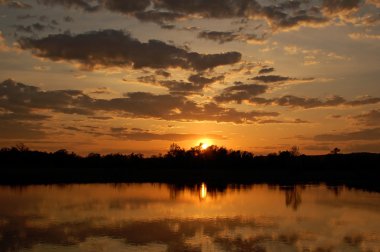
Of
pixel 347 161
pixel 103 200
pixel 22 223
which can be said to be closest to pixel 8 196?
pixel 103 200

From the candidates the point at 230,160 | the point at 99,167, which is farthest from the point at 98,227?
the point at 230,160

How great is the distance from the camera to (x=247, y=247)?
20.7m

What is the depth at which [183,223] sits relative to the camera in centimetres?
2762

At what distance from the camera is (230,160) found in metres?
127

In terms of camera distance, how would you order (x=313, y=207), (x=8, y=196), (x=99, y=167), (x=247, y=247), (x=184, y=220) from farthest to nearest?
(x=99, y=167) < (x=8, y=196) < (x=313, y=207) < (x=184, y=220) < (x=247, y=247)

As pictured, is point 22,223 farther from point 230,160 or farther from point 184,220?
point 230,160

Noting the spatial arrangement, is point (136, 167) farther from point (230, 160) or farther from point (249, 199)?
point (249, 199)

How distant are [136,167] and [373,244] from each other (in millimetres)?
96794

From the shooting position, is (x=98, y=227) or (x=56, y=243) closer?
(x=56, y=243)

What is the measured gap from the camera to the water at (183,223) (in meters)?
21.2

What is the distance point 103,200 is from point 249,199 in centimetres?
1348

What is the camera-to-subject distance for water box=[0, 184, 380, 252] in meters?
21.2

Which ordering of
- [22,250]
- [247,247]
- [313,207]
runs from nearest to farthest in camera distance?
[22,250]
[247,247]
[313,207]

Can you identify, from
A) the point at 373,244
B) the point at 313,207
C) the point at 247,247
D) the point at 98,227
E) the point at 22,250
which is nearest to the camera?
the point at 22,250
